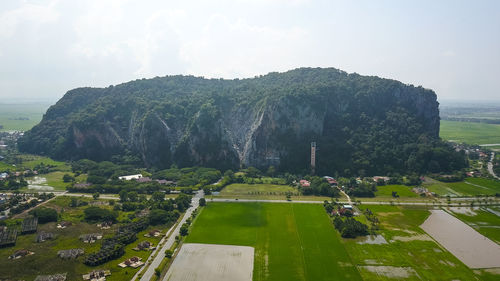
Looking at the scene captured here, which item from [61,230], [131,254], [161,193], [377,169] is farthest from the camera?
[377,169]

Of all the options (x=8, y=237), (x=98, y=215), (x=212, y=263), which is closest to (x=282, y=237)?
(x=212, y=263)

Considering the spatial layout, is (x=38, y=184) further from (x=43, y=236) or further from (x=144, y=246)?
(x=144, y=246)

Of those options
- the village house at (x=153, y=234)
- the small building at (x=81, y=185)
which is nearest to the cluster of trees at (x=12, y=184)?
the small building at (x=81, y=185)

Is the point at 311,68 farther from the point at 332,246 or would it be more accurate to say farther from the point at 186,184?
the point at 332,246

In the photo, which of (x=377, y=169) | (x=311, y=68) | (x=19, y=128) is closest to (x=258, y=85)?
(x=311, y=68)

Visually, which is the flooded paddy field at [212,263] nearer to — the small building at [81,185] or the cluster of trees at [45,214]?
the cluster of trees at [45,214]

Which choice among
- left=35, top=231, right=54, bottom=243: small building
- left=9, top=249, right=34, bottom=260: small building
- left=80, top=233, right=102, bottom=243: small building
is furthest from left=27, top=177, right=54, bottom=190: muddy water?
left=9, top=249, right=34, bottom=260: small building

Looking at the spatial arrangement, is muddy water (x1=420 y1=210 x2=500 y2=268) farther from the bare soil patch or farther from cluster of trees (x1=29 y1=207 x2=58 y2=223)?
cluster of trees (x1=29 y1=207 x2=58 y2=223)
